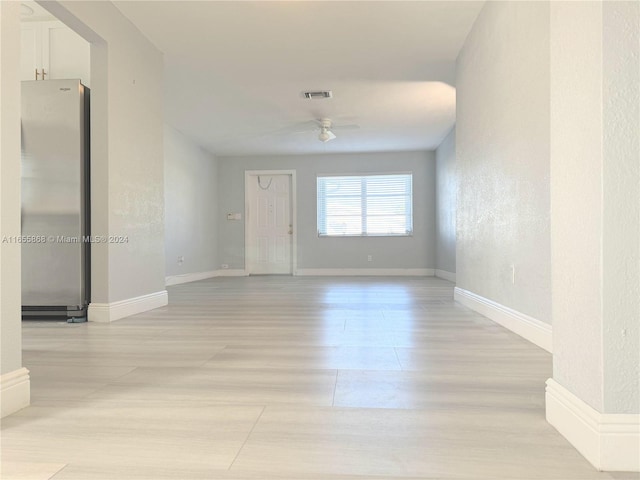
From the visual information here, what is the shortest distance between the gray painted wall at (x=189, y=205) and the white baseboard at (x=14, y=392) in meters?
4.89

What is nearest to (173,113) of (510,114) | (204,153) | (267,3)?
(204,153)

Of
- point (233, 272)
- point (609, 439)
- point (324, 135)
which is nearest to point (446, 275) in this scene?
point (324, 135)

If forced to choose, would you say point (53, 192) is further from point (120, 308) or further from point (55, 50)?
point (55, 50)

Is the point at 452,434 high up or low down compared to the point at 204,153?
down

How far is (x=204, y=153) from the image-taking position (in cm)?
774

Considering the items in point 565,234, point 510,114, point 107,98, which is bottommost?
point 565,234

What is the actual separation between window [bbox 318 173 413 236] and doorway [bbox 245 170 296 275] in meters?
0.66

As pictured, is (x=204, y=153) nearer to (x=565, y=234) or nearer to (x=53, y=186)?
(x=53, y=186)

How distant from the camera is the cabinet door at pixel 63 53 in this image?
341 centimetres

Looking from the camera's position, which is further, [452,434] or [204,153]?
[204,153]

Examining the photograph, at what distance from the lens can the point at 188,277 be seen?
6922mm

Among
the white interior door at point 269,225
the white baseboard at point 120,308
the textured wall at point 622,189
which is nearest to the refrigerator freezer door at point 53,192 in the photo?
the white baseboard at point 120,308

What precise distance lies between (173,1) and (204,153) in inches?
189

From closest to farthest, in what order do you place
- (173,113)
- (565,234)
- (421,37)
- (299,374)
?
(565,234), (299,374), (421,37), (173,113)
